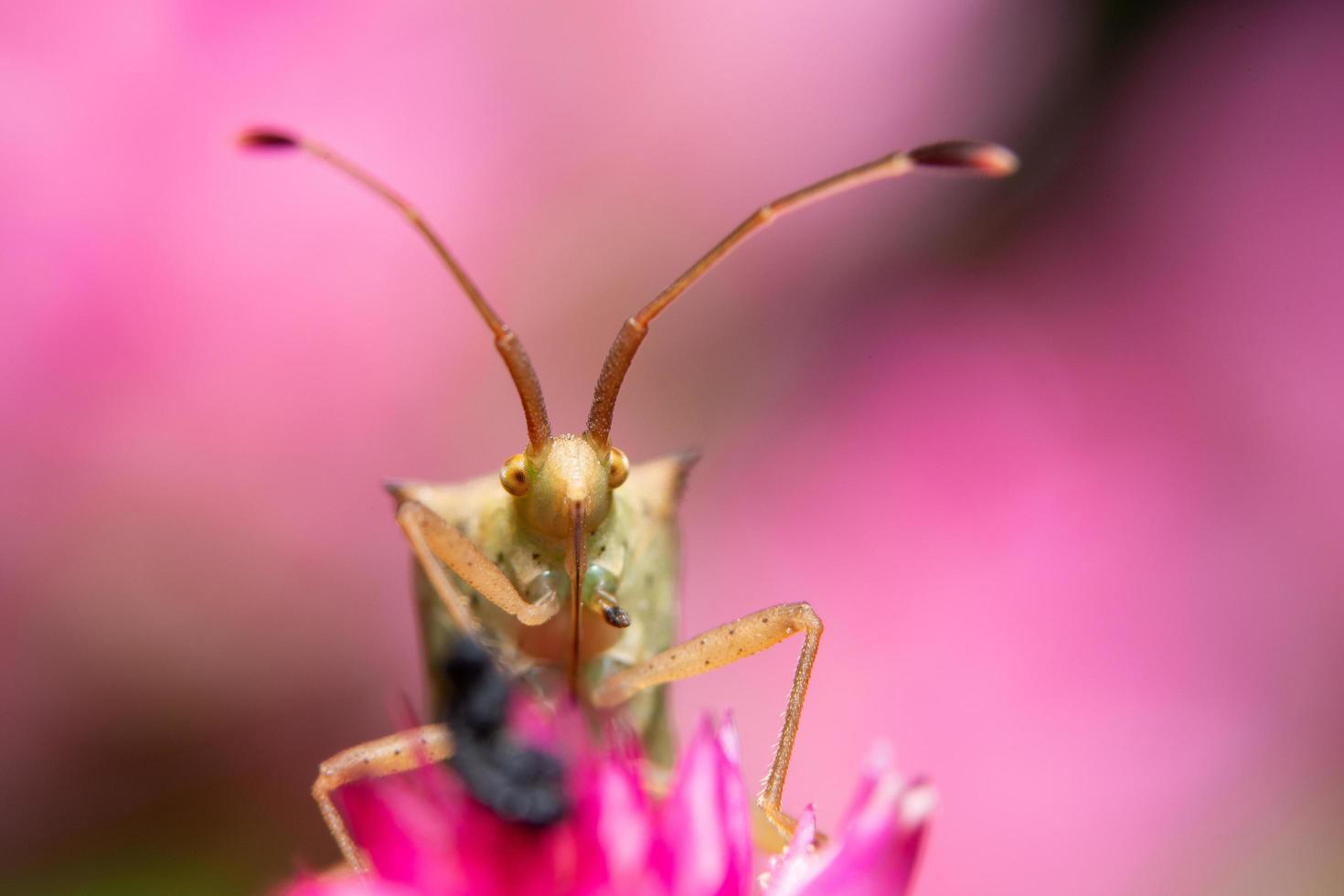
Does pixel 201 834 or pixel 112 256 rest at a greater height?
pixel 112 256

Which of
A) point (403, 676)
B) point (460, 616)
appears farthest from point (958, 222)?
point (460, 616)

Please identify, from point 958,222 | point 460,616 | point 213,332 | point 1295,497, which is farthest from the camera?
point 958,222

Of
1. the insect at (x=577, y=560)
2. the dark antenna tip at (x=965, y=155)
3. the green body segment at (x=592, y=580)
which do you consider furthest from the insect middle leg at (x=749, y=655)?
the dark antenna tip at (x=965, y=155)

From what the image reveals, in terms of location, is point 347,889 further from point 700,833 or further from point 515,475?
point 515,475

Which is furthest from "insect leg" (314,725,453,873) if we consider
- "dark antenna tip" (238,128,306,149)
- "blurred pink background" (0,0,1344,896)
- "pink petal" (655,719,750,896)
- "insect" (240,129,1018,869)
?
"blurred pink background" (0,0,1344,896)

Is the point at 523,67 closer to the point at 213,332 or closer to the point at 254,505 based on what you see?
the point at 213,332

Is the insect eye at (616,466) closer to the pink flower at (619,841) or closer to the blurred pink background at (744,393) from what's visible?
the pink flower at (619,841)
